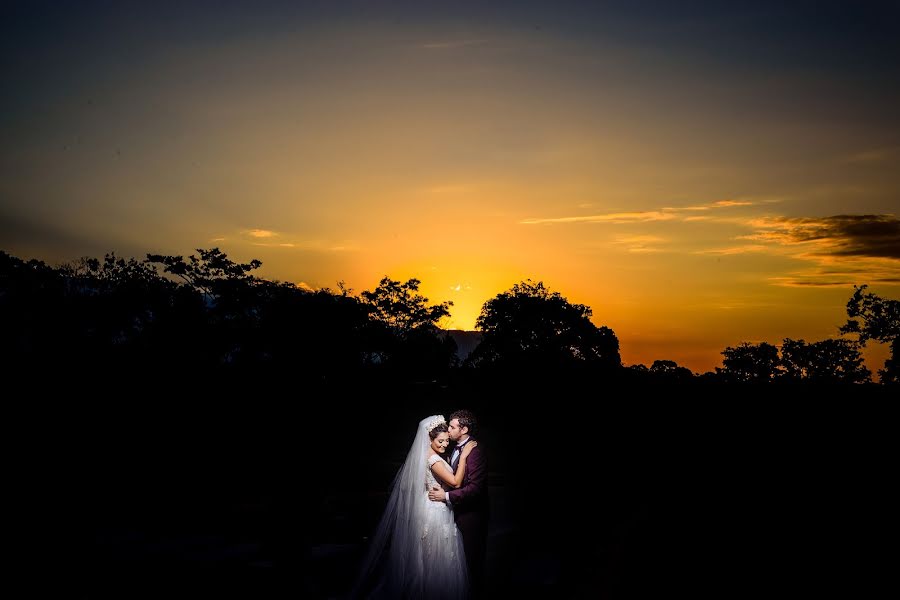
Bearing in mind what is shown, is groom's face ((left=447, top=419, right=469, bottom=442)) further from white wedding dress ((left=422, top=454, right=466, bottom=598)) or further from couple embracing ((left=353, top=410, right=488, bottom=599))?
white wedding dress ((left=422, top=454, right=466, bottom=598))

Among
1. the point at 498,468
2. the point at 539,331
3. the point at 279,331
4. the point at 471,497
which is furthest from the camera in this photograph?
the point at 539,331

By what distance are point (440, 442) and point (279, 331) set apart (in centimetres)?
4019

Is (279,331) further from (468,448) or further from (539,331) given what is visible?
(468,448)

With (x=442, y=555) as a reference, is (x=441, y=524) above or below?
above

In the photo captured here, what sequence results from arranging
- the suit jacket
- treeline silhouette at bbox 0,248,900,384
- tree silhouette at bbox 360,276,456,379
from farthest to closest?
1. tree silhouette at bbox 360,276,456,379
2. treeline silhouette at bbox 0,248,900,384
3. the suit jacket

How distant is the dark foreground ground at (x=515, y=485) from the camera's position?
8.93 meters

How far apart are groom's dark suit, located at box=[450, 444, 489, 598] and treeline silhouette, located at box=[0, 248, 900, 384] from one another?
12016mm

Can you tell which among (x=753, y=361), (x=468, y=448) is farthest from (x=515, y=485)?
(x=753, y=361)

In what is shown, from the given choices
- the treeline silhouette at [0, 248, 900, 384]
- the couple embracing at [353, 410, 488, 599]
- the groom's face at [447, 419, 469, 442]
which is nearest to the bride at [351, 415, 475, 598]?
the couple embracing at [353, 410, 488, 599]

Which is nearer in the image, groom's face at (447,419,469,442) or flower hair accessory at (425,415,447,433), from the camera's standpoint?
groom's face at (447,419,469,442)

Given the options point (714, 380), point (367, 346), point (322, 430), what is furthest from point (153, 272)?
point (714, 380)

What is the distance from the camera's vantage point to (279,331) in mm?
45094

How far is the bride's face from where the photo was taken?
6.61 metres

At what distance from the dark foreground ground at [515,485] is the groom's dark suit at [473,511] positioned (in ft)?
4.11
